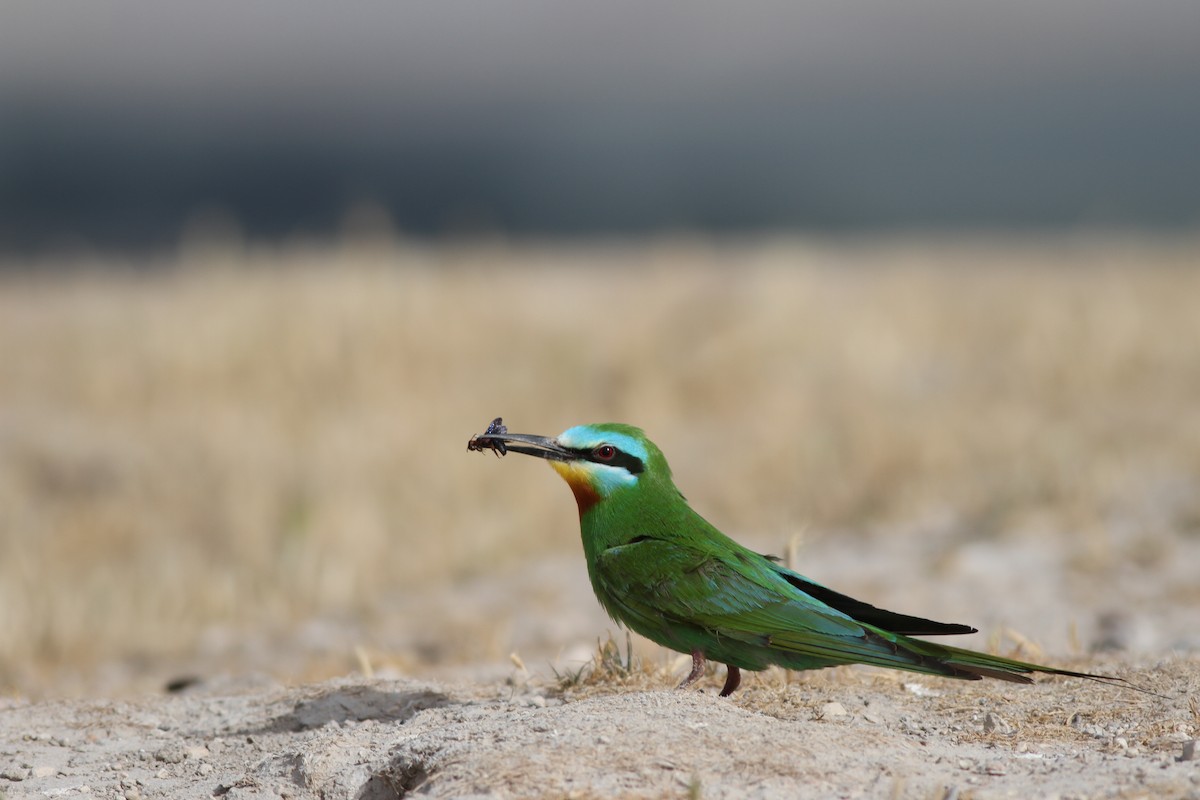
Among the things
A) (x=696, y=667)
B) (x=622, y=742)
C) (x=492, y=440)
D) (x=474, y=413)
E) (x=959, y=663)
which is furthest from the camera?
(x=474, y=413)

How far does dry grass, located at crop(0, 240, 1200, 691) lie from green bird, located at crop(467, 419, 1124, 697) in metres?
3.29

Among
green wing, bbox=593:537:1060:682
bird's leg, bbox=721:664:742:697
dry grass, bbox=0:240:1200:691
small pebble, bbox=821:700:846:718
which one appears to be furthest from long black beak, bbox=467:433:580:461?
dry grass, bbox=0:240:1200:691

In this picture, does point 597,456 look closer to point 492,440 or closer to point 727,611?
point 492,440

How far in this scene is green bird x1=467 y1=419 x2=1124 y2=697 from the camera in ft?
11.6

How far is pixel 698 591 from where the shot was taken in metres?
3.63

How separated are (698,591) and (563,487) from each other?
4865 mm

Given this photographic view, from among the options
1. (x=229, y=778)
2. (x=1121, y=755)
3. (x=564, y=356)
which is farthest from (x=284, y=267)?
(x=1121, y=755)

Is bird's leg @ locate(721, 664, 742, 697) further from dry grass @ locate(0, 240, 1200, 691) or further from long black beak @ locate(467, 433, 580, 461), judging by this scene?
dry grass @ locate(0, 240, 1200, 691)

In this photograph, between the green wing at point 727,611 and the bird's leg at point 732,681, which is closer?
the green wing at point 727,611

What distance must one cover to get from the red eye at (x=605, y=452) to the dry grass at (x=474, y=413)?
3.33 meters

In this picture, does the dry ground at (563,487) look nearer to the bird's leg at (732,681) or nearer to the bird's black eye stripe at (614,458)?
the bird's leg at (732,681)

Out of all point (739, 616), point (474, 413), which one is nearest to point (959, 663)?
point (739, 616)

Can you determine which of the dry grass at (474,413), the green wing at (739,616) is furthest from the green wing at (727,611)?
the dry grass at (474,413)

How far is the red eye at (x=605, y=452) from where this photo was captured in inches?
149
